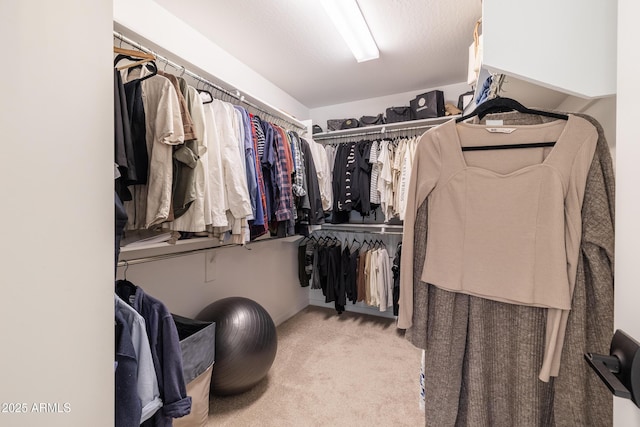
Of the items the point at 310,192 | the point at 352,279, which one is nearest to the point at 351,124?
the point at 310,192

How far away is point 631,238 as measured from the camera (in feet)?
1.54

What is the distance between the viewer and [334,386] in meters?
1.82

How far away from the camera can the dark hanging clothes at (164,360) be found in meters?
1.04

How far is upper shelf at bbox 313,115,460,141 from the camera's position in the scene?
2.67 meters

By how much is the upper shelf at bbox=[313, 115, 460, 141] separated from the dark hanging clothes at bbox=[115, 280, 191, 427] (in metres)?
2.56

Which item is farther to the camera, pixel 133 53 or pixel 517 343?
pixel 133 53

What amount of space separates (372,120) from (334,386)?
8.85ft

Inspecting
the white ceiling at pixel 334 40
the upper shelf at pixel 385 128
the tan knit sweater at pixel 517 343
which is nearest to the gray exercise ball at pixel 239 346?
the tan knit sweater at pixel 517 343

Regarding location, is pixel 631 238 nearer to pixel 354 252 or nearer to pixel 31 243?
pixel 31 243

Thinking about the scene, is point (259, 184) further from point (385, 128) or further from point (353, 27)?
point (385, 128)

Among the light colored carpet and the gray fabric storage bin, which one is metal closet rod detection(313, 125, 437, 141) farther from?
the gray fabric storage bin

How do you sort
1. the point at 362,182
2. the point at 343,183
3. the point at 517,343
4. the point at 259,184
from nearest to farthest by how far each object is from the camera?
the point at 517,343 < the point at 259,184 < the point at 362,182 < the point at 343,183

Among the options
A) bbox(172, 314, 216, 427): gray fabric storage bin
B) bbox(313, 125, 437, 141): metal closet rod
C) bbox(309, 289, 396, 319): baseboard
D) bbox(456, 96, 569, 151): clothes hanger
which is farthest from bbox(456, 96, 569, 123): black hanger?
bbox(309, 289, 396, 319): baseboard

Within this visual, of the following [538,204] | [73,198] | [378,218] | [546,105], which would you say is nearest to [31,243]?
[73,198]
